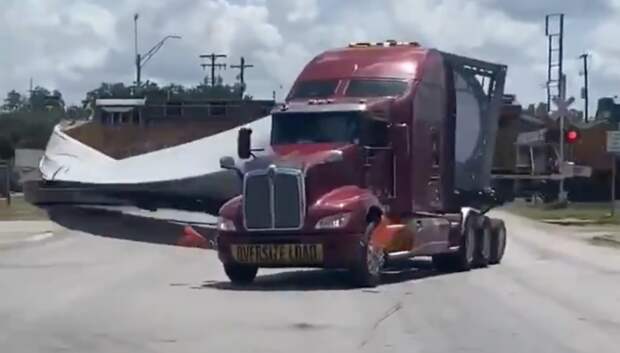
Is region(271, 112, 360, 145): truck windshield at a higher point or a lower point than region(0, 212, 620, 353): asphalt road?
higher

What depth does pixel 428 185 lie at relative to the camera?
28656 mm

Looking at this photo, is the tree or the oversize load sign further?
the tree

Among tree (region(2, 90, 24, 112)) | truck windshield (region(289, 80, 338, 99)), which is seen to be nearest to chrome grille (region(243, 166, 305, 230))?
truck windshield (region(289, 80, 338, 99))

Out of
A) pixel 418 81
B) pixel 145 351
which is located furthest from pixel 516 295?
pixel 145 351

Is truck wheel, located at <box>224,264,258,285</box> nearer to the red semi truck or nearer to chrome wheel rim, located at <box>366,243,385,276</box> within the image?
the red semi truck

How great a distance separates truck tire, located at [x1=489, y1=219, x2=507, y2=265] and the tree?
137 metres

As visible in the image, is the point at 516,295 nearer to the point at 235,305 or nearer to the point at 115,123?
the point at 235,305

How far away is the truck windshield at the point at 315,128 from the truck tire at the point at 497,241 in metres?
7.35

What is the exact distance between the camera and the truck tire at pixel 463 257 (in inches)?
1190

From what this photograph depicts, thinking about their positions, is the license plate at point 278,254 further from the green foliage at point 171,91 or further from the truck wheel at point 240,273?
the green foliage at point 171,91

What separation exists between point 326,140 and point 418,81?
253cm

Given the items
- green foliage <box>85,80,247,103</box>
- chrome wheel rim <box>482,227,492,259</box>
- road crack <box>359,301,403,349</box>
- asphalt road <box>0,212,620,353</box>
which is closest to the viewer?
asphalt road <box>0,212,620,353</box>

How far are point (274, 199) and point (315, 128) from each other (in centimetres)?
196

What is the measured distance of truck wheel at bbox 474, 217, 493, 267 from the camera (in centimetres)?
3153
